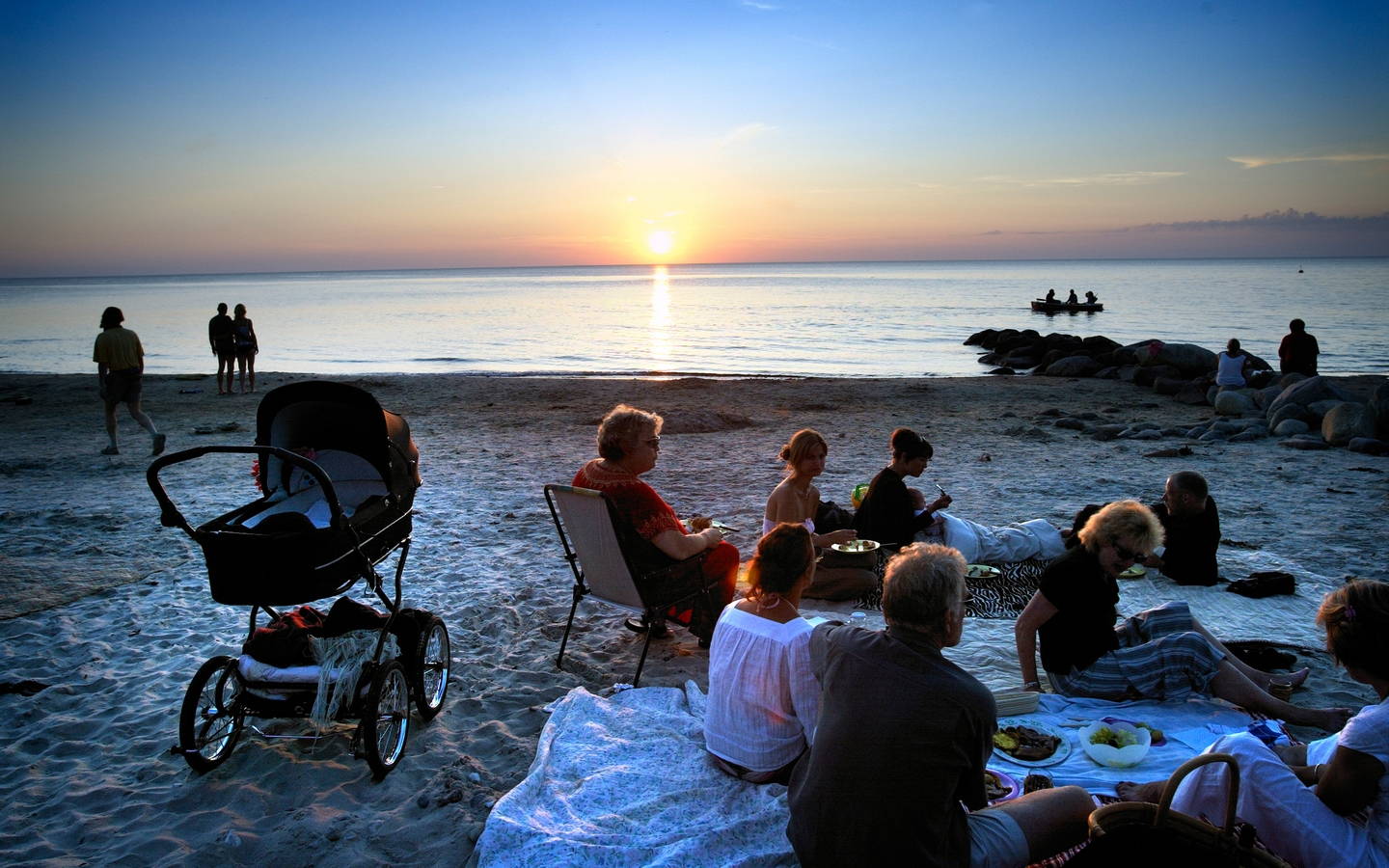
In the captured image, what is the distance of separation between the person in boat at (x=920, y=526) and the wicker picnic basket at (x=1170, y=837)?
3783mm

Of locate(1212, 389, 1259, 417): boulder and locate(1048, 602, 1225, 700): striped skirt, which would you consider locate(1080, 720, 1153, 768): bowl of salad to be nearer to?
locate(1048, 602, 1225, 700): striped skirt

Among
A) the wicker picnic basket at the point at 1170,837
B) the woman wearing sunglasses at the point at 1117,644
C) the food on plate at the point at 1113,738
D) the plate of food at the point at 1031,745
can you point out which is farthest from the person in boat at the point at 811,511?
the wicker picnic basket at the point at 1170,837

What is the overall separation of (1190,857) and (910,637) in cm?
102

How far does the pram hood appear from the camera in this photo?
4.88 m

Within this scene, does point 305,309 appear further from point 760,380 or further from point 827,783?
point 827,783

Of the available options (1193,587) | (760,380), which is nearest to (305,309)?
(760,380)

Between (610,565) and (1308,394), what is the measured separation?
499 inches

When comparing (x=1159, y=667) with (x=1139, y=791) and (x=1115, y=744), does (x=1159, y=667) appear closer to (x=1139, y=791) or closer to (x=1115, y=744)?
(x=1115, y=744)

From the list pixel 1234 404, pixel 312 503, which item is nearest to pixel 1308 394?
pixel 1234 404

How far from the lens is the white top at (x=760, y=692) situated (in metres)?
3.35

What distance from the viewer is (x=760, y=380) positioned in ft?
72.0

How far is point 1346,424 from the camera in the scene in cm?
1127

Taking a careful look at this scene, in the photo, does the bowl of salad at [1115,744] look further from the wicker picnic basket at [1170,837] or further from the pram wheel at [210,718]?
the pram wheel at [210,718]

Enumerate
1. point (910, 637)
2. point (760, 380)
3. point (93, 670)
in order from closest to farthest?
point (910, 637), point (93, 670), point (760, 380)
